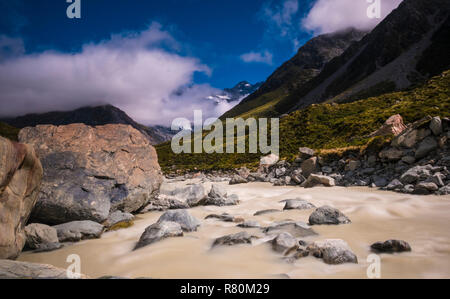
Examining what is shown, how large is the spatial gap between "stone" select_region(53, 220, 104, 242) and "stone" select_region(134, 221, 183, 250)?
1.74m

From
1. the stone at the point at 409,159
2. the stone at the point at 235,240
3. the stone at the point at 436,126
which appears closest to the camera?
the stone at the point at 235,240

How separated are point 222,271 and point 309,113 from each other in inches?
2322

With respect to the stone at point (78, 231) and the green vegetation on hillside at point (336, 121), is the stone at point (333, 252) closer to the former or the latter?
the stone at point (78, 231)

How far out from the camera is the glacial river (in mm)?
3473

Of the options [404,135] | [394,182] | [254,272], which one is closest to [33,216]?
[254,272]

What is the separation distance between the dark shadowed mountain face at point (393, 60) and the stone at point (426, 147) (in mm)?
97525

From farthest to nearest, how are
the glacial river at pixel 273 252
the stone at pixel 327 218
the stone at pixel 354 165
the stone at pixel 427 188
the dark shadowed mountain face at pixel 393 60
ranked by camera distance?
the dark shadowed mountain face at pixel 393 60
the stone at pixel 354 165
the stone at pixel 427 188
the stone at pixel 327 218
the glacial river at pixel 273 252

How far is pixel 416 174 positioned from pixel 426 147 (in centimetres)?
188

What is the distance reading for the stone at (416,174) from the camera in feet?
31.3

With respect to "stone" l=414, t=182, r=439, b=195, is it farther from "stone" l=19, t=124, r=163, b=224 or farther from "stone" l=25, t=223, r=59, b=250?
"stone" l=25, t=223, r=59, b=250

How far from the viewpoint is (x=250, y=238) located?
4.88 m

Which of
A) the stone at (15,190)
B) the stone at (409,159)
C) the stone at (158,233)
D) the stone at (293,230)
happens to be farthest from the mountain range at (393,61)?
the stone at (15,190)

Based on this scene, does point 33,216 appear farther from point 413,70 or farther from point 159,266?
A: point 413,70

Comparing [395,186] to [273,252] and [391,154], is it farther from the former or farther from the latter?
[273,252]
